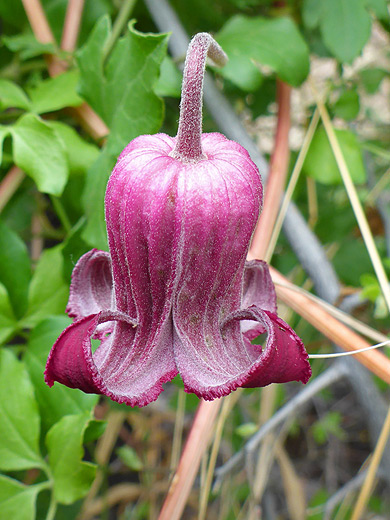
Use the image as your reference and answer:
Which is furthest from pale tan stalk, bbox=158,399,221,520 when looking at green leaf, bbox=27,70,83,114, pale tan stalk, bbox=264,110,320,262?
green leaf, bbox=27,70,83,114

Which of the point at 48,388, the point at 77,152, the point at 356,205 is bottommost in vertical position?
the point at 48,388

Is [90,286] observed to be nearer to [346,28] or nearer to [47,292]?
[47,292]

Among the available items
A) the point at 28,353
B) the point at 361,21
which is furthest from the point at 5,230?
the point at 361,21

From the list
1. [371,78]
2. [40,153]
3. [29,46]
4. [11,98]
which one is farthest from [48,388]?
[371,78]

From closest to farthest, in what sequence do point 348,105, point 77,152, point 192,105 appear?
point 192,105 → point 77,152 → point 348,105

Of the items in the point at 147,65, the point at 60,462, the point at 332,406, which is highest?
the point at 147,65

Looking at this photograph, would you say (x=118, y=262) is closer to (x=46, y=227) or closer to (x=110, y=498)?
(x=46, y=227)

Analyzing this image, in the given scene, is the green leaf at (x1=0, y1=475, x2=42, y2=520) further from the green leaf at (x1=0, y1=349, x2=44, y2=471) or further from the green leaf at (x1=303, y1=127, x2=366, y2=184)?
the green leaf at (x1=303, y1=127, x2=366, y2=184)
